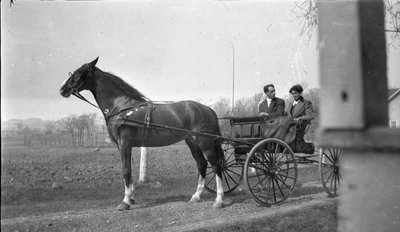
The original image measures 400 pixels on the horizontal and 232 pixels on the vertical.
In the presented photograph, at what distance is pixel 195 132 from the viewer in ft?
19.0

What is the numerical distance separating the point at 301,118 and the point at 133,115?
110 inches

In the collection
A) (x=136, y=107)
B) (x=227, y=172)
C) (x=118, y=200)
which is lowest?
(x=118, y=200)

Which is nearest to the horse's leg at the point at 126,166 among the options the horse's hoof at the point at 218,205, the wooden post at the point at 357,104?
the horse's hoof at the point at 218,205

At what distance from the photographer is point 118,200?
20.0 ft

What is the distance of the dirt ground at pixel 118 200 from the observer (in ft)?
15.2

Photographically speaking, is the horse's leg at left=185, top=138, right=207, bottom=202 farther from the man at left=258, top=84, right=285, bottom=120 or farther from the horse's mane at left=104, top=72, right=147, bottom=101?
the man at left=258, top=84, right=285, bottom=120

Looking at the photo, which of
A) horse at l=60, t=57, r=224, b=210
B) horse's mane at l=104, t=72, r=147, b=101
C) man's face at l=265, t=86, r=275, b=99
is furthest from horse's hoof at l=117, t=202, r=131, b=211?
man's face at l=265, t=86, r=275, b=99

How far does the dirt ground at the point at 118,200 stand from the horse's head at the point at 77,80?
118 cm

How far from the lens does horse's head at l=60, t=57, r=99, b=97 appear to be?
212 inches

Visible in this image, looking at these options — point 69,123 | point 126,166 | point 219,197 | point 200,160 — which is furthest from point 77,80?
point 219,197

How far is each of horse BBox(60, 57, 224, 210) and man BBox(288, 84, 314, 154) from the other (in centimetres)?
137

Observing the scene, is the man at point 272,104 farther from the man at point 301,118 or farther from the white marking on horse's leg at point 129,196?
the white marking on horse's leg at point 129,196

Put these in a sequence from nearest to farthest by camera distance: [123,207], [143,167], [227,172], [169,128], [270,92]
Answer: [123,207]
[169,128]
[270,92]
[227,172]
[143,167]

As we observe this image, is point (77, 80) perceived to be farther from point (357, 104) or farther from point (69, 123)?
point (357, 104)
